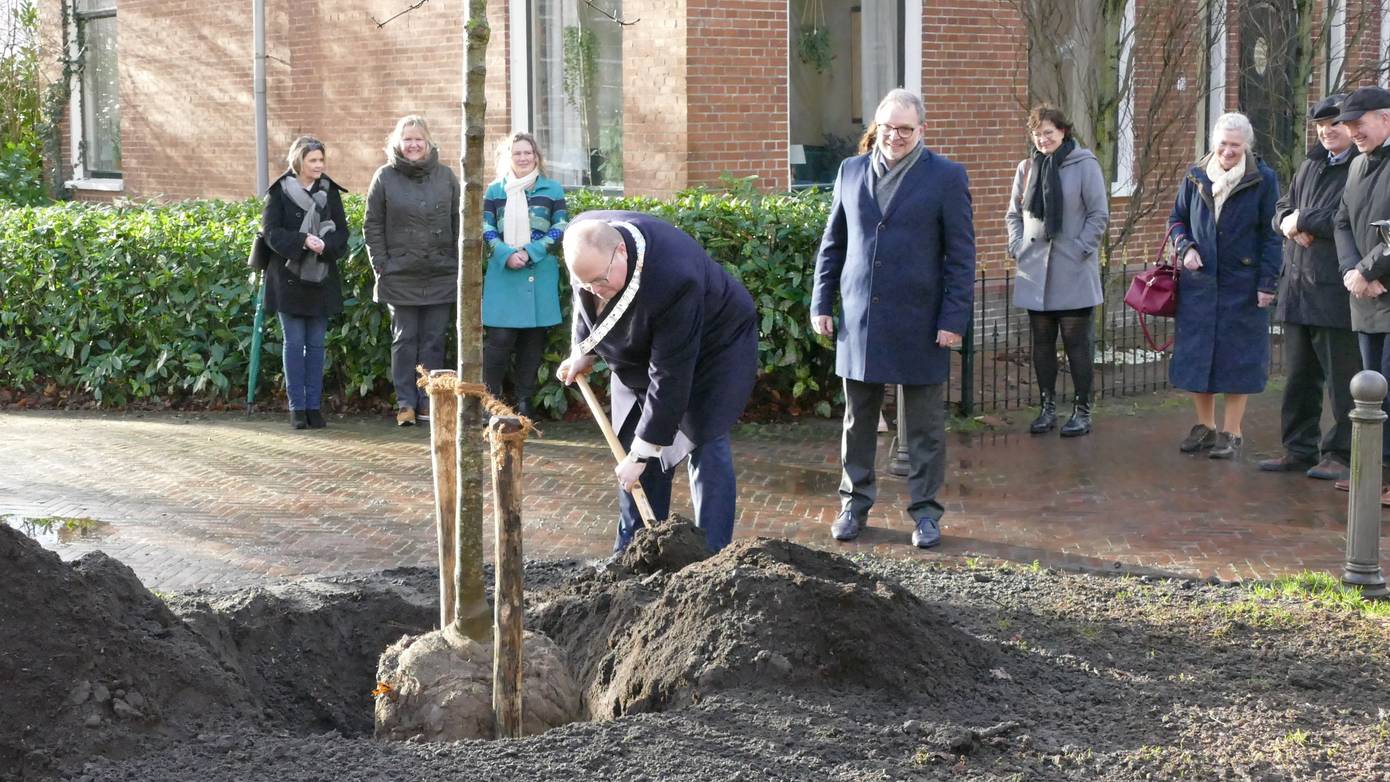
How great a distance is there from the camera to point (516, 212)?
1001 cm

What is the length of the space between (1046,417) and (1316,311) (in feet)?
6.78

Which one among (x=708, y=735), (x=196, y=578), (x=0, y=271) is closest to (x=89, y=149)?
(x=0, y=271)

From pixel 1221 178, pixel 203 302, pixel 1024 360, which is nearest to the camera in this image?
pixel 1221 178

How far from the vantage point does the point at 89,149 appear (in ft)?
65.3

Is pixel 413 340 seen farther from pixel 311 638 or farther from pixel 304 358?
pixel 311 638

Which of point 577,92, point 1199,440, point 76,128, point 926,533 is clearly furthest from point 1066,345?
point 76,128

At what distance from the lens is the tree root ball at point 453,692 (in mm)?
4531

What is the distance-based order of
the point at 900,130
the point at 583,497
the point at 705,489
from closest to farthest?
the point at 705,489 → the point at 900,130 → the point at 583,497

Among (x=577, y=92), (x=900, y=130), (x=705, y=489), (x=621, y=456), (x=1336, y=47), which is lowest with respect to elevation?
(x=705, y=489)

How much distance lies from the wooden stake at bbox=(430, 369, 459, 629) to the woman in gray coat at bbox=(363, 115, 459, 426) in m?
5.46

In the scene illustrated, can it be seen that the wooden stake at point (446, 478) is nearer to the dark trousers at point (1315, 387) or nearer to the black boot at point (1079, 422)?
the dark trousers at point (1315, 387)

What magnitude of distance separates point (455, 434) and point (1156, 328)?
10160 millimetres

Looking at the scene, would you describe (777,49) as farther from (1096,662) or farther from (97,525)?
(1096,662)

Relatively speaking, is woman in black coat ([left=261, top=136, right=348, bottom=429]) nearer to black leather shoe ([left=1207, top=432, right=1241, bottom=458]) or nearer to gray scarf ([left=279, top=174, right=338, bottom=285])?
gray scarf ([left=279, top=174, right=338, bottom=285])
